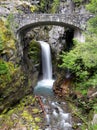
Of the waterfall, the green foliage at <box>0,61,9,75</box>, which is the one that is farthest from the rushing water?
the green foliage at <box>0,61,9,75</box>

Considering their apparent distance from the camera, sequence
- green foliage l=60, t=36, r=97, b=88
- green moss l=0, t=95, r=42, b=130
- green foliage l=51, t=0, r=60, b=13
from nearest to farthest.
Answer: green moss l=0, t=95, r=42, b=130 → green foliage l=60, t=36, r=97, b=88 → green foliage l=51, t=0, r=60, b=13

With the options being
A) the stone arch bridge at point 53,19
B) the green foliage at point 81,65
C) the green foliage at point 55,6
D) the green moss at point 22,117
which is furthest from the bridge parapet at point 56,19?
the green foliage at point 55,6

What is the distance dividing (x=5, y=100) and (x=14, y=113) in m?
1.14

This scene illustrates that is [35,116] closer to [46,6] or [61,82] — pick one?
[61,82]

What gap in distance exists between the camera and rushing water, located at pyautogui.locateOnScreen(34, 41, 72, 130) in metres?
15.0

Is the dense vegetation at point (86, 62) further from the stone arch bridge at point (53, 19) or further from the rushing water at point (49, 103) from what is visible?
the stone arch bridge at point (53, 19)

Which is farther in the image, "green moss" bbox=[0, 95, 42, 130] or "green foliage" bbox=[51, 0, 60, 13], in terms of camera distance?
"green foliage" bbox=[51, 0, 60, 13]

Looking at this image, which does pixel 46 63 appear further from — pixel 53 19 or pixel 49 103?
pixel 49 103

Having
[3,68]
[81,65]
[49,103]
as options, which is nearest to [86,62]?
[81,65]

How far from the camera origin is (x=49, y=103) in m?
18.7

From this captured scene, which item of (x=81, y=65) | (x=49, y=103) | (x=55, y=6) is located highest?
(x=55, y=6)

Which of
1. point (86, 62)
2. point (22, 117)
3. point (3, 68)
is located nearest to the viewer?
point (86, 62)

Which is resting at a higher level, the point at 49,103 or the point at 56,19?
the point at 56,19

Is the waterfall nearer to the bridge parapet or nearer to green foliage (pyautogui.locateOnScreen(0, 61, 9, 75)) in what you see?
the bridge parapet
